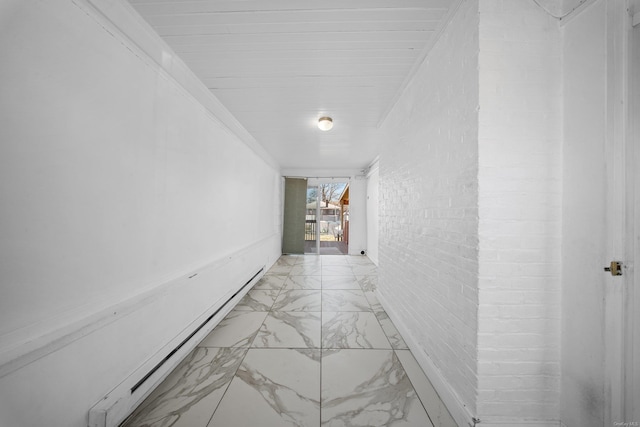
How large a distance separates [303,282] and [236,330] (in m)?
1.70

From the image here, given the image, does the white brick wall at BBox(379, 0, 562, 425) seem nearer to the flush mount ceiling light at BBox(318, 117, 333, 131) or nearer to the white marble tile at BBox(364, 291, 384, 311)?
the white marble tile at BBox(364, 291, 384, 311)

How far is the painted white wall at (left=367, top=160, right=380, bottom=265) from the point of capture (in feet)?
17.3

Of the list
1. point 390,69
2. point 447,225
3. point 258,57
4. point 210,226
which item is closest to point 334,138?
point 390,69

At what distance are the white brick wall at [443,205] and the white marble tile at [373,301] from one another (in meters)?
0.63

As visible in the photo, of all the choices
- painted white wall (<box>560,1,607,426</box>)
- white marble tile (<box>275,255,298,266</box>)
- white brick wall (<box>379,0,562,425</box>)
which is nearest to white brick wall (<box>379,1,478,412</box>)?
white brick wall (<box>379,0,562,425</box>)

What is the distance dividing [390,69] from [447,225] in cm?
144

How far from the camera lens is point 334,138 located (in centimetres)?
369

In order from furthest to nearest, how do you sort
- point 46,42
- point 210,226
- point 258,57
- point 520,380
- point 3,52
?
1. point 210,226
2. point 258,57
3. point 520,380
4. point 46,42
5. point 3,52

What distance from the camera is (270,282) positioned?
388 cm

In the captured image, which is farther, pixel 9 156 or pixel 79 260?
pixel 79 260

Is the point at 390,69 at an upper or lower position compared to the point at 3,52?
upper

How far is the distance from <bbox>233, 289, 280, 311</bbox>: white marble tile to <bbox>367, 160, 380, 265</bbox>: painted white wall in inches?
115

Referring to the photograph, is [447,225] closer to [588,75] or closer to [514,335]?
[514,335]

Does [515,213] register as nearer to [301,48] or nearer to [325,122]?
[301,48]
